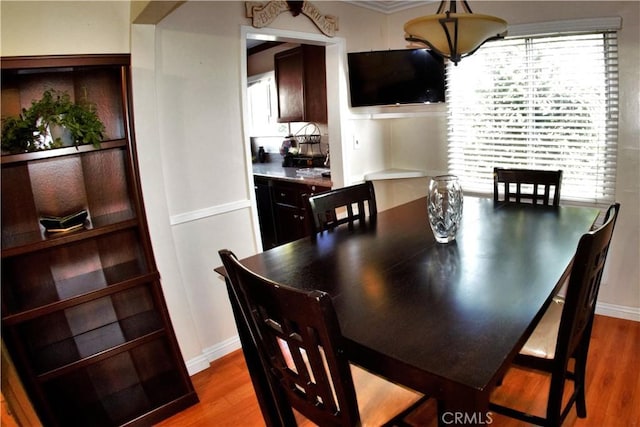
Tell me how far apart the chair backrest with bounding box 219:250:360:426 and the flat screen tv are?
2477 millimetres

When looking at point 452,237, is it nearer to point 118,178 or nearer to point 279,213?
point 118,178

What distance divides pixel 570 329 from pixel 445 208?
641 mm

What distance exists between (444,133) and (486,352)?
269cm

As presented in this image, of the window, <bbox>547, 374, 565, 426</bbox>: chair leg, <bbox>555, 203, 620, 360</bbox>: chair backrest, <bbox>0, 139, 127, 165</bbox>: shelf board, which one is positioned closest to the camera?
<bbox>555, 203, 620, 360</bbox>: chair backrest

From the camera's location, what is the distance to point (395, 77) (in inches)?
128

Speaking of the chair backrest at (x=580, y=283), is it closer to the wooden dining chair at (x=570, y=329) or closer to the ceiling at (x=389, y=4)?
the wooden dining chair at (x=570, y=329)

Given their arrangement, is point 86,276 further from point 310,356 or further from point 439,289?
point 439,289

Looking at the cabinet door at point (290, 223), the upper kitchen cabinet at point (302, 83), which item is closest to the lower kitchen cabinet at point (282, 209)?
the cabinet door at point (290, 223)

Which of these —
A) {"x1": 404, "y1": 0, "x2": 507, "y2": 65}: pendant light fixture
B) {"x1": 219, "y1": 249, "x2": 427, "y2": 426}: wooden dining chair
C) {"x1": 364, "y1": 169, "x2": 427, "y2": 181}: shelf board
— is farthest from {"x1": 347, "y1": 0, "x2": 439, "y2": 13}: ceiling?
{"x1": 219, "y1": 249, "x2": 427, "y2": 426}: wooden dining chair

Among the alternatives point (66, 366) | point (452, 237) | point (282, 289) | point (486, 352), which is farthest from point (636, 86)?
point (66, 366)

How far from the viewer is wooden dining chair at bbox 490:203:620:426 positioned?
4.06ft

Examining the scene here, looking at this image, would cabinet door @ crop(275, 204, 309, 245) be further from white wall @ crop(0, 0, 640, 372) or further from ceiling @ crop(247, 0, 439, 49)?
ceiling @ crop(247, 0, 439, 49)

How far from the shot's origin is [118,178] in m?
2.06

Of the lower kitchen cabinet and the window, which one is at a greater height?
the window
